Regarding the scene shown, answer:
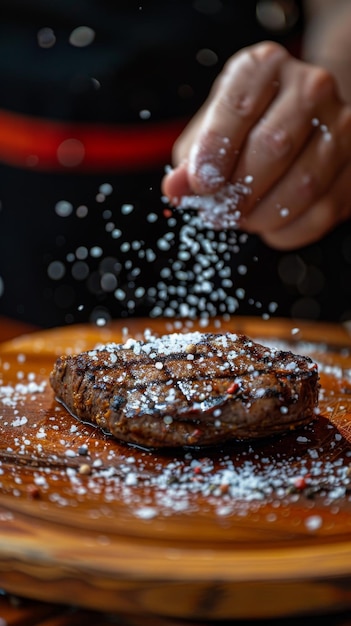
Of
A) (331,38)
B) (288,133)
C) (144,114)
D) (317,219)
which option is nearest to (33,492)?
(288,133)

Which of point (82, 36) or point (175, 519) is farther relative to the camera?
point (82, 36)

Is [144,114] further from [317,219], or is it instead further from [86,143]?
[317,219]

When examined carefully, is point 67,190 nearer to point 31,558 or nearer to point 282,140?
point 282,140

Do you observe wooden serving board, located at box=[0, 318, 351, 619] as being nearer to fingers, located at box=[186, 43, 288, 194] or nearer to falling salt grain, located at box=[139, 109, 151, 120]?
fingers, located at box=[186, 43, 288, 194]

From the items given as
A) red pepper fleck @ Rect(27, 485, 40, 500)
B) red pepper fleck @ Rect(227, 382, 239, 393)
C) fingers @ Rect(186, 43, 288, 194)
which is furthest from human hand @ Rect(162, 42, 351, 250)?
red pepper fleck @ Rect(27, 485, 40, 500)

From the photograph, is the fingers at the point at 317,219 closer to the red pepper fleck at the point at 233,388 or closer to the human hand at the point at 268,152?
the human hand at the point at 268,152

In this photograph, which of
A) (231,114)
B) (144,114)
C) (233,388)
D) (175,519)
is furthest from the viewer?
(144,114)
